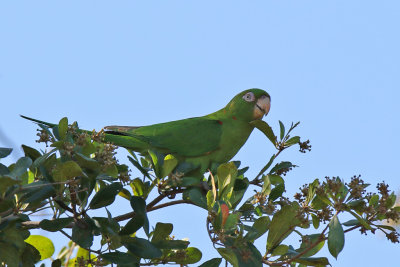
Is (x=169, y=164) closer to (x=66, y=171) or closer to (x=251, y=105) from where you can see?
(x=66, y=171)

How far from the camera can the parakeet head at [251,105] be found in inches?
156

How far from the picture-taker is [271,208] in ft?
8.29

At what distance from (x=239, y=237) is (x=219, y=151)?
4.70ft

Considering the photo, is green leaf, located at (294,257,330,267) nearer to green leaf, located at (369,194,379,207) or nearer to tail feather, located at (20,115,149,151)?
green leaf, located at (369,194,379,207)

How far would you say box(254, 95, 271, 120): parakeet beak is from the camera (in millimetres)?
3990

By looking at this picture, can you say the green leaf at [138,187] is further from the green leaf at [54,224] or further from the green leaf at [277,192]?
the green leaf at [277,192]

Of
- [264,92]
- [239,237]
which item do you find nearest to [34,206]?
[239,237]

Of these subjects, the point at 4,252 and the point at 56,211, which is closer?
the point at 4,252

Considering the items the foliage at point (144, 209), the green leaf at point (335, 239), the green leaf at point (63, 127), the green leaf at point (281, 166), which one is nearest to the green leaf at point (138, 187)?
the foliage at point (144, 209)

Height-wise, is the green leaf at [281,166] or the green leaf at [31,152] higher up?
the green leaf at [281,166]

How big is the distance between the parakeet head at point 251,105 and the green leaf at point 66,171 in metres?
2.05

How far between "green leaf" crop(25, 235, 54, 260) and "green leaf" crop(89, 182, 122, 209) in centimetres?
66

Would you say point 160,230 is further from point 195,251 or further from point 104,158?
point 104,158

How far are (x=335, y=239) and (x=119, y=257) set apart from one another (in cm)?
95
